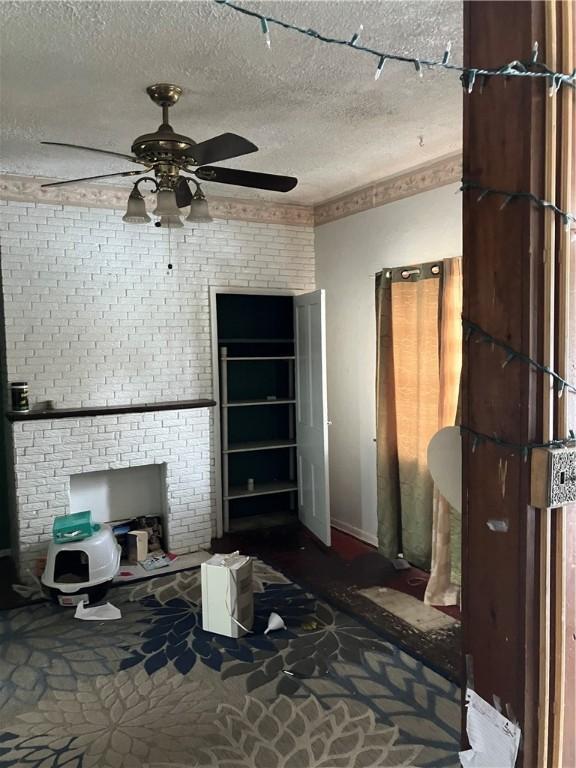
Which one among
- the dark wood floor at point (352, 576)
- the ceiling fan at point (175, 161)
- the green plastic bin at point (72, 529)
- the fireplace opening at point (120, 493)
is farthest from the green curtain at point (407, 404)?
the green plastic bin at point (72, 529)

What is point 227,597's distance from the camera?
316cm

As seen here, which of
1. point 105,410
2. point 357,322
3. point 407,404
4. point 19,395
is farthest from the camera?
point 357,322

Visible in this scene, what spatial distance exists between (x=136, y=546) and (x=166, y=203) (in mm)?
2694

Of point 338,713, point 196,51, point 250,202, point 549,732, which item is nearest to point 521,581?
point 549,732

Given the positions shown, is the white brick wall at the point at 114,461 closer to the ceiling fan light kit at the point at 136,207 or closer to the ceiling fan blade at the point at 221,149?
the ceiling fan light kit at the point at 136,207

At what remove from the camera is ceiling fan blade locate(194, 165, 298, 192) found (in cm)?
261

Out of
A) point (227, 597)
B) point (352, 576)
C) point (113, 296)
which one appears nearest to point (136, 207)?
point (113, 296)

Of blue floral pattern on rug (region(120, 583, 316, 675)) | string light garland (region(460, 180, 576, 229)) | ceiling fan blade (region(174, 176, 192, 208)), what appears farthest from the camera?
blue floral pattern on rug (region(120, 583, 316, 675))

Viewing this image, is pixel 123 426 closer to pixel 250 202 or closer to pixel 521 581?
pixel 250 202

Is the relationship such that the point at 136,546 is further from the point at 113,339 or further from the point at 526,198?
the point at 526,198

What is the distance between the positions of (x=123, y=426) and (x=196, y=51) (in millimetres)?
2704

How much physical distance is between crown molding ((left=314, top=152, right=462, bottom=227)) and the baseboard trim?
2556 millimetres

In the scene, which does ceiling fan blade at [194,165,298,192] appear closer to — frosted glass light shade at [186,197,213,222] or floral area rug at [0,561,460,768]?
frosted glass light shade at [186,197,213,222]

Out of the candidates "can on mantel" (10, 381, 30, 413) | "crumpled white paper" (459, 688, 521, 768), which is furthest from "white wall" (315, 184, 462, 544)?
"crumpled white paper" (459, 688, 521, 768)
